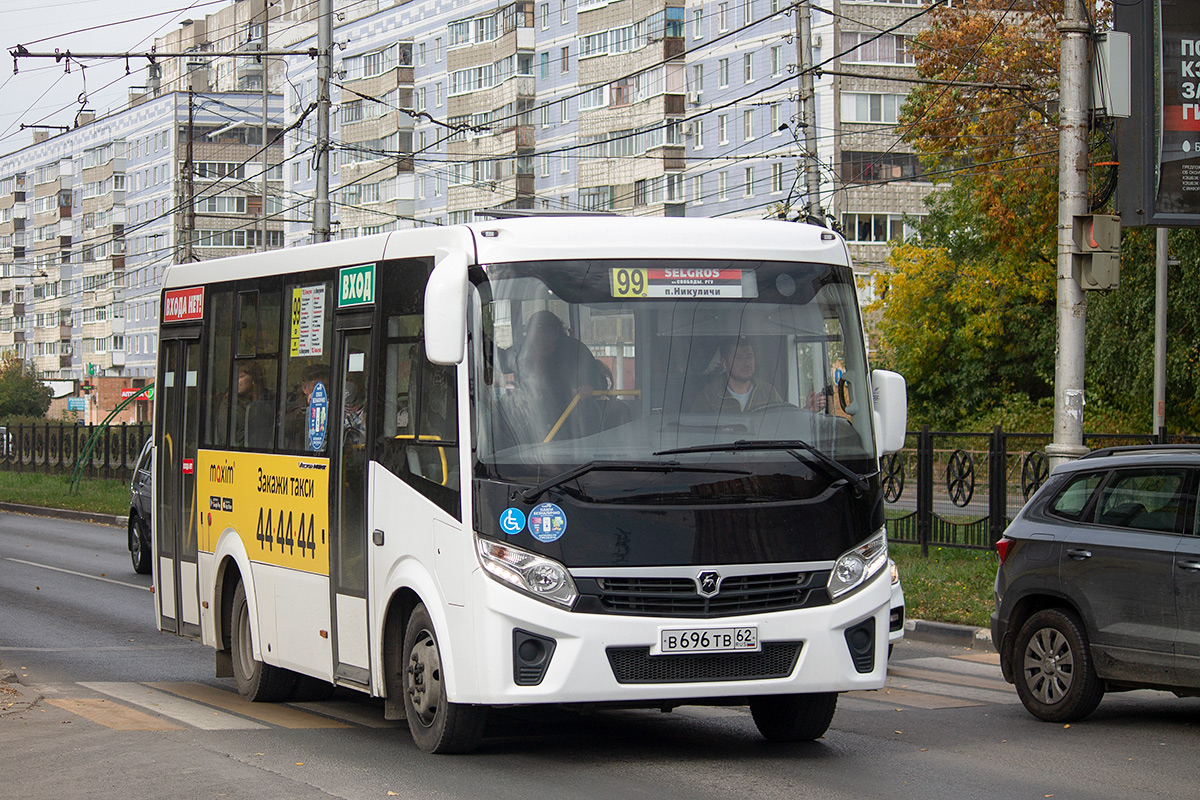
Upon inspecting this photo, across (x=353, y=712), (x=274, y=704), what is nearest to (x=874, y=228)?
(x=274, y=704)

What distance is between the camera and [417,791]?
7.39 meters

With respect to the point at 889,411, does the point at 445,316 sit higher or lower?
higher

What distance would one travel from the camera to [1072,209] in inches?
570

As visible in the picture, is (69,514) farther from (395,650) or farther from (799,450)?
(799,450)

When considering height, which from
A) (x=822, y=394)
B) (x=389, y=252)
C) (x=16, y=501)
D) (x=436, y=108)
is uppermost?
(x=436, y=108)

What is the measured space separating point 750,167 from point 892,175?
526 cm

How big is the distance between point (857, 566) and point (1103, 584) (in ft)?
7.14

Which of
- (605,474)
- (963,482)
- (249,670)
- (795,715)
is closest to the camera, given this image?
(605,474)

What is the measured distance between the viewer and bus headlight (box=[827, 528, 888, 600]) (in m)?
8.11

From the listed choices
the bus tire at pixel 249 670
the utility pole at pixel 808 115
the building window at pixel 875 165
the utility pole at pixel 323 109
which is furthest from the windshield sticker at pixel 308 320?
the building window at pixel 875 165

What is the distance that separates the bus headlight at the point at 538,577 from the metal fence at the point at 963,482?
1143 centimetres

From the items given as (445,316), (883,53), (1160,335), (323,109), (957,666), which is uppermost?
(883,53)

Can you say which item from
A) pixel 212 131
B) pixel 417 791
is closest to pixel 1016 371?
pixel 417 791

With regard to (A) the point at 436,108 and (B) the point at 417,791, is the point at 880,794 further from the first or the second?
(A) the point at 436,108
